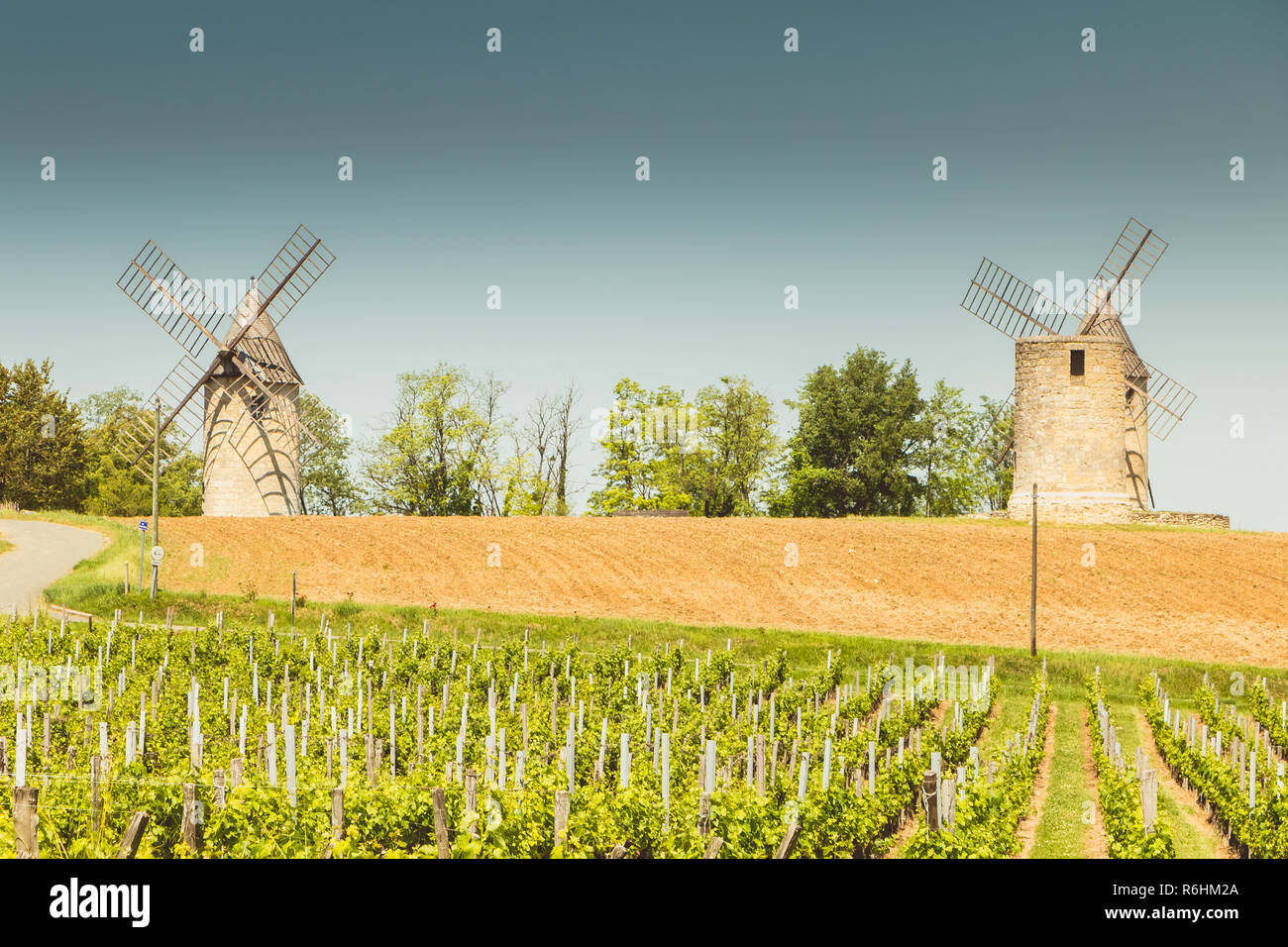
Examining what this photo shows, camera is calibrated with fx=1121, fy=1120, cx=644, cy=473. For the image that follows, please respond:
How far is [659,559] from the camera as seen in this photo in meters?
46.5

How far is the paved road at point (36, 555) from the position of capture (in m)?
36.0

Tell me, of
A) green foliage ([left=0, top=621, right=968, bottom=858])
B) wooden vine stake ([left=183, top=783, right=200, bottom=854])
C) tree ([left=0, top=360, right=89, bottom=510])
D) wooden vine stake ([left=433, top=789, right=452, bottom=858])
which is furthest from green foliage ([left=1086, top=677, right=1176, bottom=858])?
tree ([left=0, top=360, right=89, bottom=510])

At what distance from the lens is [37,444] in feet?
221

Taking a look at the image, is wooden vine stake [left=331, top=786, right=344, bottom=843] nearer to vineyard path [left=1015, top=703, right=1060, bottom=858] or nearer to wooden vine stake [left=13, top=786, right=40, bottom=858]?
wooden vine stake [left=13, top=786, right=40, bottom=858]

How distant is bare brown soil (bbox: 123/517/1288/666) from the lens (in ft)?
123

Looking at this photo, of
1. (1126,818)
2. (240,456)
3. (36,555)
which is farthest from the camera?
(240,456)

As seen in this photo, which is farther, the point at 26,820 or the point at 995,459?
the point at 995,459

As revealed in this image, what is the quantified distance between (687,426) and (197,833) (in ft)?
210

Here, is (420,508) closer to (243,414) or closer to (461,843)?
(243,414)

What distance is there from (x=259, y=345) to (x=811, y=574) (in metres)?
29.3

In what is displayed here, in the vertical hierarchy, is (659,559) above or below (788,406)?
below

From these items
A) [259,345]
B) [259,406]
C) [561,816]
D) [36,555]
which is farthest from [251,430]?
[561,816]

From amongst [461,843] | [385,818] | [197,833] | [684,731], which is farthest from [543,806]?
[684,731]

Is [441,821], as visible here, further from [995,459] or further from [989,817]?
[995,459]
